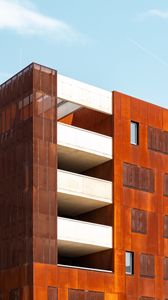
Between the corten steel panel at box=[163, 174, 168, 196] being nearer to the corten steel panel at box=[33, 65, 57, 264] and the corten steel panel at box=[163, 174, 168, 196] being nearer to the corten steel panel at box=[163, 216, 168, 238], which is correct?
the corten steel panel at box=[163, 216, 168, 238]

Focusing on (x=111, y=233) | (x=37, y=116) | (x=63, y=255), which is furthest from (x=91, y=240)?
(x=37, y=116)

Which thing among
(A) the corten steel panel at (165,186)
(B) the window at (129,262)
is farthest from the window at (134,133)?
(B) the window at (129,262)

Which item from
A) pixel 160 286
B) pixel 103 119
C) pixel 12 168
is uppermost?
pixel 103 119

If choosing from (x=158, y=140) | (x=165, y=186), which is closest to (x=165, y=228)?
(x=165, y=186)

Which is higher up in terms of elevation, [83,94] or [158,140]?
[83,94]

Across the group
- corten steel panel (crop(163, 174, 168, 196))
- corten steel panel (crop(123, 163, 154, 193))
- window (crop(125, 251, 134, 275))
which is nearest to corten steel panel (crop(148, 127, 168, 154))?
corten steel panel (crop(163, 174, 168, 196))

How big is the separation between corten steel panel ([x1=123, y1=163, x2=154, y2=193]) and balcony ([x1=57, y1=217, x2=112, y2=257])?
13.3 feet

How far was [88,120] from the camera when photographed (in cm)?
5906

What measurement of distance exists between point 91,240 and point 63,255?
5.78 metres

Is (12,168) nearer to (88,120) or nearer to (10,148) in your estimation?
(10,148)

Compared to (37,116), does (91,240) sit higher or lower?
lower

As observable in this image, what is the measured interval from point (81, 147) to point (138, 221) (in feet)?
23.2

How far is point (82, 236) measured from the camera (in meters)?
53.2

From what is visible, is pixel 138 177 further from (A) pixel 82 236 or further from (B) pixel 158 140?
(A) pixel 82 236
